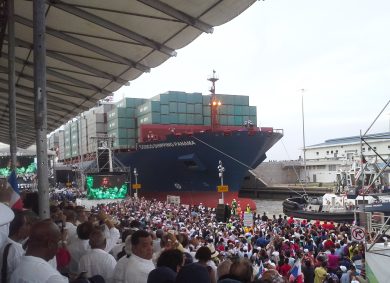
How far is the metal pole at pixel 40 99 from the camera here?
614 centimetres

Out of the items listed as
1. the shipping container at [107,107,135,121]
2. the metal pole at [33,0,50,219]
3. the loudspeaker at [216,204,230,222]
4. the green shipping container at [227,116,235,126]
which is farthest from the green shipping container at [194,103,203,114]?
the metal pole at [33,0,50,219]

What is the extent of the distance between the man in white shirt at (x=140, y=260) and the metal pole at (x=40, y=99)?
113 inches

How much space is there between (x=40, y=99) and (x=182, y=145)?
2717 cm

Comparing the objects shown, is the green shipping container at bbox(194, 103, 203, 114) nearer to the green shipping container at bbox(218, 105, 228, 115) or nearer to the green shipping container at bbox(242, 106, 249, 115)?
the green shipping container at bbox(218, 105, 228, 115)

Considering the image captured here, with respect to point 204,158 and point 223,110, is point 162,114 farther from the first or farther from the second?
point 204,158

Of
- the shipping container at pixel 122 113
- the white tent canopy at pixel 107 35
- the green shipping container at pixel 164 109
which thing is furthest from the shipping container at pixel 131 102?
the white tent canopy at pixel 107 35

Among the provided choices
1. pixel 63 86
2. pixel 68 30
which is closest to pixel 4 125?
pixel 63 86

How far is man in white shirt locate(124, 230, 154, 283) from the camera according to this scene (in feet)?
11.9

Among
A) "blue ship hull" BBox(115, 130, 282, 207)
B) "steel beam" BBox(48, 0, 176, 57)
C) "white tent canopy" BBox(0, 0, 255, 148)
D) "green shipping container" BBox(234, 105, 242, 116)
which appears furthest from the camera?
"green shipping container" BBox(234, 105, 242, 116)

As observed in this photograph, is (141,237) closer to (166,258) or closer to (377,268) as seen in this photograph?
(166,258)

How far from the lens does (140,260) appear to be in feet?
12.2

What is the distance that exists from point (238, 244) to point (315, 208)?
19.3 metres

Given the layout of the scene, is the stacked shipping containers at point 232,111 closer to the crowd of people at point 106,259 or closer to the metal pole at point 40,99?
the crowd of people at point 106,259

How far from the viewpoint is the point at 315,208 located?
29250mm
